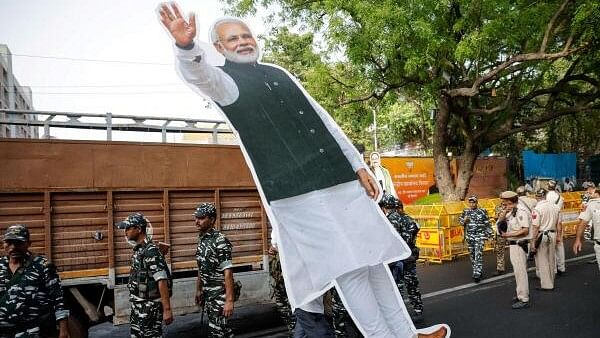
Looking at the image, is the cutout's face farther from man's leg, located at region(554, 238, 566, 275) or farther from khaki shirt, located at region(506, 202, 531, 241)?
man's leg, located at region(554, 238, 566, 275)

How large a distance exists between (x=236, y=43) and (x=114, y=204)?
88.9 inches

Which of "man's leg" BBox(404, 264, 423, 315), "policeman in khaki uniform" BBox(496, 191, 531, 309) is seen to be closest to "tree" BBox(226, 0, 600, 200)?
"policeman in khaki uniform" BBox(496, 191, 531, 309)

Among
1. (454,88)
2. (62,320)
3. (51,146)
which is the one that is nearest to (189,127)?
(51,146)

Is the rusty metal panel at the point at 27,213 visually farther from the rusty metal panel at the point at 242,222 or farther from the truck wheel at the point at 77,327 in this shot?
the rusty metal panel at the point at 242,222

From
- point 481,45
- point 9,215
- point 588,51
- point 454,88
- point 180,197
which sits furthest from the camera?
point 454,88

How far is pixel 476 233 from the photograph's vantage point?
878cm

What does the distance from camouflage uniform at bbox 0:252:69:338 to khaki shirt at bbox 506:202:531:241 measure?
18.4 feet

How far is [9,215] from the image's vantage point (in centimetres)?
470

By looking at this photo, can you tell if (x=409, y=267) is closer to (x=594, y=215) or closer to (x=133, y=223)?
(x=594, y=215)

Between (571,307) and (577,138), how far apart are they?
22275 mm

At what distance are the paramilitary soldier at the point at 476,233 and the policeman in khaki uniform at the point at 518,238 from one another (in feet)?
5.47

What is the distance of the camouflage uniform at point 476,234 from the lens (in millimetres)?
8500

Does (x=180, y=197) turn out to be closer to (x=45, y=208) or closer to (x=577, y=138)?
(x=45, y=208)

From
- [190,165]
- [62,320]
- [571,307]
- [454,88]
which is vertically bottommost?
[571,307]
